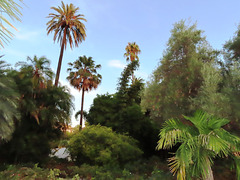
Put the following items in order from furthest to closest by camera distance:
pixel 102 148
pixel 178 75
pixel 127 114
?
pixel 127 114, pixel 102 148, pixel 178 75

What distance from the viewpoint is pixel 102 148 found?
13.4 metres

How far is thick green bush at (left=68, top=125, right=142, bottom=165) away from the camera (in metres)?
13.1

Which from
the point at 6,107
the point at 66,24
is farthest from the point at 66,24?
the point at 6,107

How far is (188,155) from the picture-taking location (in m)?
6.79

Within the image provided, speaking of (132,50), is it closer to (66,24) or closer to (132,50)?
(132,50)

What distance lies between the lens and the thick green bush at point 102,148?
13.1 metres

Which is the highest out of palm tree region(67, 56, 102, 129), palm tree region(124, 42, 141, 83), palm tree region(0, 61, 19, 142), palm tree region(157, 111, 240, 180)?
palm tree region(124, 42, 141, 83)

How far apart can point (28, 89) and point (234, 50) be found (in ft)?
43.2

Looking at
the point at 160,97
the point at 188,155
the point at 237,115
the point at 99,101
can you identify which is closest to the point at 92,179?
the point at 188,155

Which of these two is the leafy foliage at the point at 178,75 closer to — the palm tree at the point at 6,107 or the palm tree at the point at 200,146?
the palm tree at the point at 200,146

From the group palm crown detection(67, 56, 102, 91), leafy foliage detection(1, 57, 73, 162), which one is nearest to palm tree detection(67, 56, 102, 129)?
palm crown detection(67, 56, 102, 91)

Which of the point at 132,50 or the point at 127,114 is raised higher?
the point at 132,50

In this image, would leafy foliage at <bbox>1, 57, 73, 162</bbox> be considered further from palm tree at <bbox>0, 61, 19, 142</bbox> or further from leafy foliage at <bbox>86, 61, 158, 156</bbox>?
leafy foliage at <bbox>86, 61, 158, 156</bbox>

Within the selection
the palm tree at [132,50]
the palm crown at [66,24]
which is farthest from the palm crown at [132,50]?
the palm crown at [66,24]
